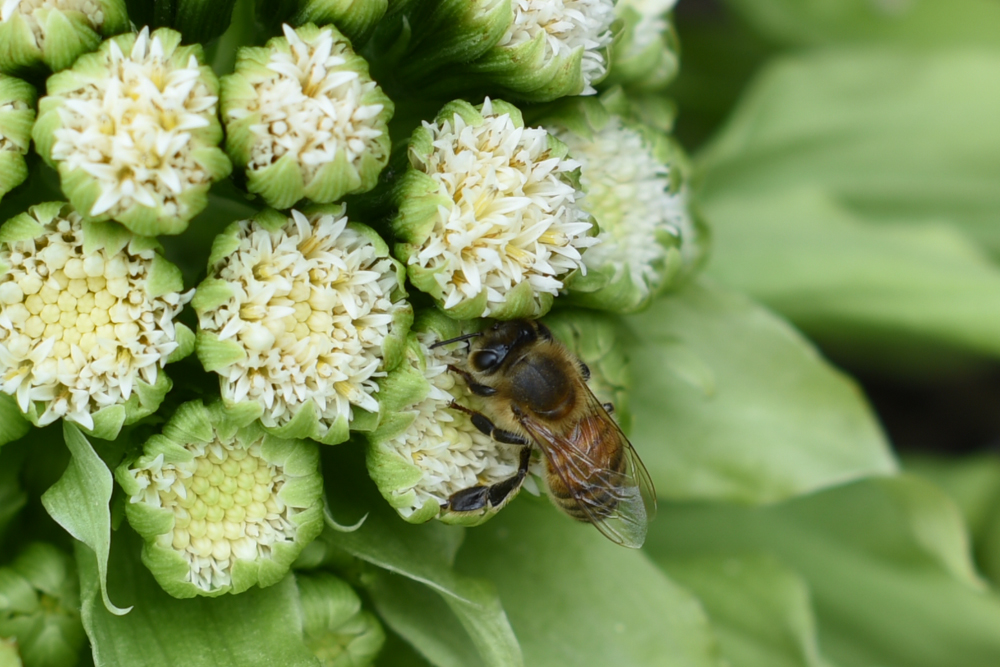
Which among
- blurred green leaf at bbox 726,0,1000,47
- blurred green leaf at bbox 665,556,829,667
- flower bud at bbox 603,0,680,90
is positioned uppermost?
flower bud at bbox 603,0,680,90

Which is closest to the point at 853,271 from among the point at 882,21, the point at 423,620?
the point at 882,21

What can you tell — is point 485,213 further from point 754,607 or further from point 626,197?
point 754,607

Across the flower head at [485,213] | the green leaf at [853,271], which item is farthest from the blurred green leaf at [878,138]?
the flower head at [485,213]

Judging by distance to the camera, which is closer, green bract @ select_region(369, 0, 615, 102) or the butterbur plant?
the butterbur plant

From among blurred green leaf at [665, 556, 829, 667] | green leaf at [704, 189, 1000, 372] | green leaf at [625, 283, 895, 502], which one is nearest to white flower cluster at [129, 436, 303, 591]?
green leaf at [625, 283, 895, 502]

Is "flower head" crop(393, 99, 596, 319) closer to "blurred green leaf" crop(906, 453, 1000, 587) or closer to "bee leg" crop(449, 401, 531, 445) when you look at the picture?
"bee leg" crop(449, 401, 531, 445)

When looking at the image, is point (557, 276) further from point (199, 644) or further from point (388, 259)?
point (199, 644)
